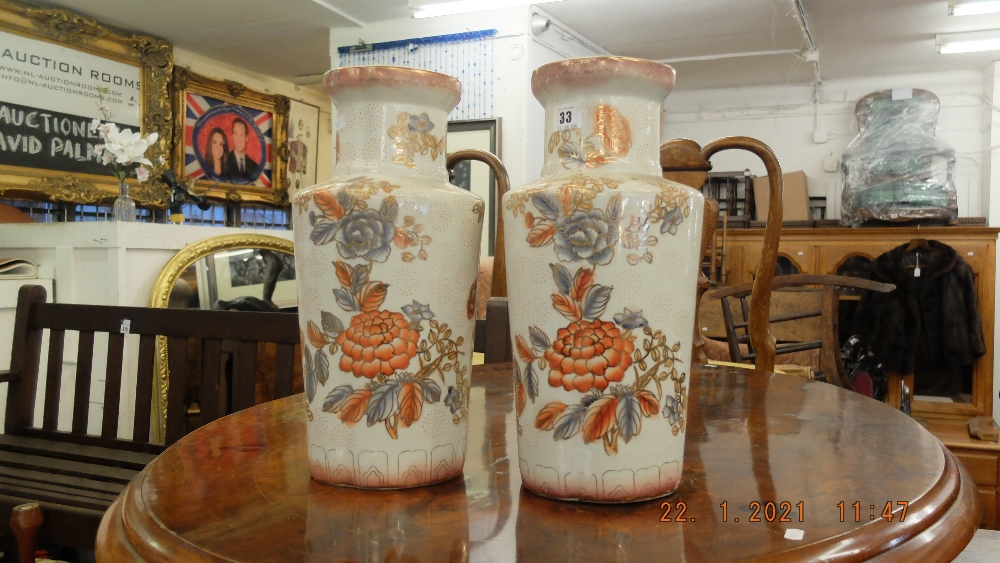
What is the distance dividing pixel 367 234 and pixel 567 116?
0.20 meters

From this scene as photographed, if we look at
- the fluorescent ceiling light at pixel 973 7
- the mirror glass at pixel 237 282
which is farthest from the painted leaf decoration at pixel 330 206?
the fluorescent ceiling light at pixel 973 7

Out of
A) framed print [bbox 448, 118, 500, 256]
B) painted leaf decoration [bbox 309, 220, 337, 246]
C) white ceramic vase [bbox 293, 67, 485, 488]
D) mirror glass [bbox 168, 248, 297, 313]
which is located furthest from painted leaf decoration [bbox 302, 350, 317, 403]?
framed print [bbox 448, 118, 500, 256]

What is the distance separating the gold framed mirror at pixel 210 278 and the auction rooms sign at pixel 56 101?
145 cm

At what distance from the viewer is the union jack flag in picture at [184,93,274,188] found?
220 inches

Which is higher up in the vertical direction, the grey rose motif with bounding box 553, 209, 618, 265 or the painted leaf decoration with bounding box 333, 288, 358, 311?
the grey rose motif with bounding box 553, 209, 618, 265

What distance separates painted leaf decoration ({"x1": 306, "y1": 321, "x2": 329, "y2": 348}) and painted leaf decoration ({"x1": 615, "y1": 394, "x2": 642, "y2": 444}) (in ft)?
0.84

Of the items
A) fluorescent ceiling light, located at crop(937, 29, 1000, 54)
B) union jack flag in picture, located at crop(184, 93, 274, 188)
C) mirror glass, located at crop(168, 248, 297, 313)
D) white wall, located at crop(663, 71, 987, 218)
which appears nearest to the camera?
mirror glass, located at crop(168, 248, 297, 313)

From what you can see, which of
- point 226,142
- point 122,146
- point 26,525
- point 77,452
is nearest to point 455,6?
point 122,146

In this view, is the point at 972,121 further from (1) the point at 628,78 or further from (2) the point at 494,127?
(1) the point at 628,78

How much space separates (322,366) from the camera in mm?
648

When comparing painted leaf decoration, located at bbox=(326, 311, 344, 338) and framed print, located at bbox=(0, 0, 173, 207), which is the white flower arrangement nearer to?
framed print, located at bbox=(0, 0, 173, 207)

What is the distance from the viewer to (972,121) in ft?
20.4

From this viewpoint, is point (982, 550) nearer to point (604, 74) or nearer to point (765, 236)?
point (765, 236)

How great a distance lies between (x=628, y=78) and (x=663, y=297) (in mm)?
193
